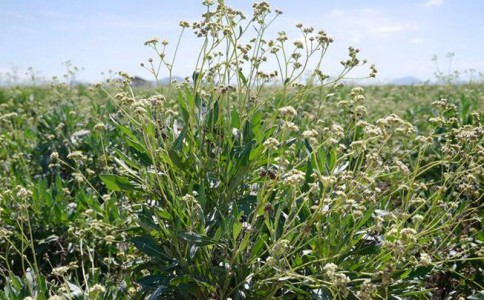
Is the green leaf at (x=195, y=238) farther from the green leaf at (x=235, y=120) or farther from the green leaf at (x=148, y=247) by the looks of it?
the green leaf at (x=235, y=120)

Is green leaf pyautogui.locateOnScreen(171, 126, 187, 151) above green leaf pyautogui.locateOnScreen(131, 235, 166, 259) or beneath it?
above

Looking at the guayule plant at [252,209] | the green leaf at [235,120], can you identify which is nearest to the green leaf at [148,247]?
the guayule plant at [252,209]

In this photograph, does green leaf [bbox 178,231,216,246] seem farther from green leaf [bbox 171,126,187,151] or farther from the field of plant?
green leaf [bbox 171,126,187,151]

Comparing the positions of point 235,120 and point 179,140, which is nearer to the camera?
point 179,140

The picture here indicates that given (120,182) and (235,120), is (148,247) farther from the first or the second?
(235,120)

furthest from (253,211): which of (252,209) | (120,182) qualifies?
(120,182)

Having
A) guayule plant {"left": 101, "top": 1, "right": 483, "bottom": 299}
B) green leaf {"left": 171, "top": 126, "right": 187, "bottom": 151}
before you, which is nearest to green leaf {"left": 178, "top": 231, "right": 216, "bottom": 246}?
guayule plant {"left": 101, "top": 1, "right": 483, "bottom": 299}

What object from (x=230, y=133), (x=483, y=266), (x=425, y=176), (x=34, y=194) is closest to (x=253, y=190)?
(x=230, y=133)

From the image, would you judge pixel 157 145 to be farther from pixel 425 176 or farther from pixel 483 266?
pixel 425 176

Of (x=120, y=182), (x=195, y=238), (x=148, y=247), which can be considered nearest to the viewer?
(x=195, y=238)

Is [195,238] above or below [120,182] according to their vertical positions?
below

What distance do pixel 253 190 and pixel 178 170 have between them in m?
0.46

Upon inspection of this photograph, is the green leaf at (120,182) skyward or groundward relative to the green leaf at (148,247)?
skyward

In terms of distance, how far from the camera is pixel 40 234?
4.05 m
